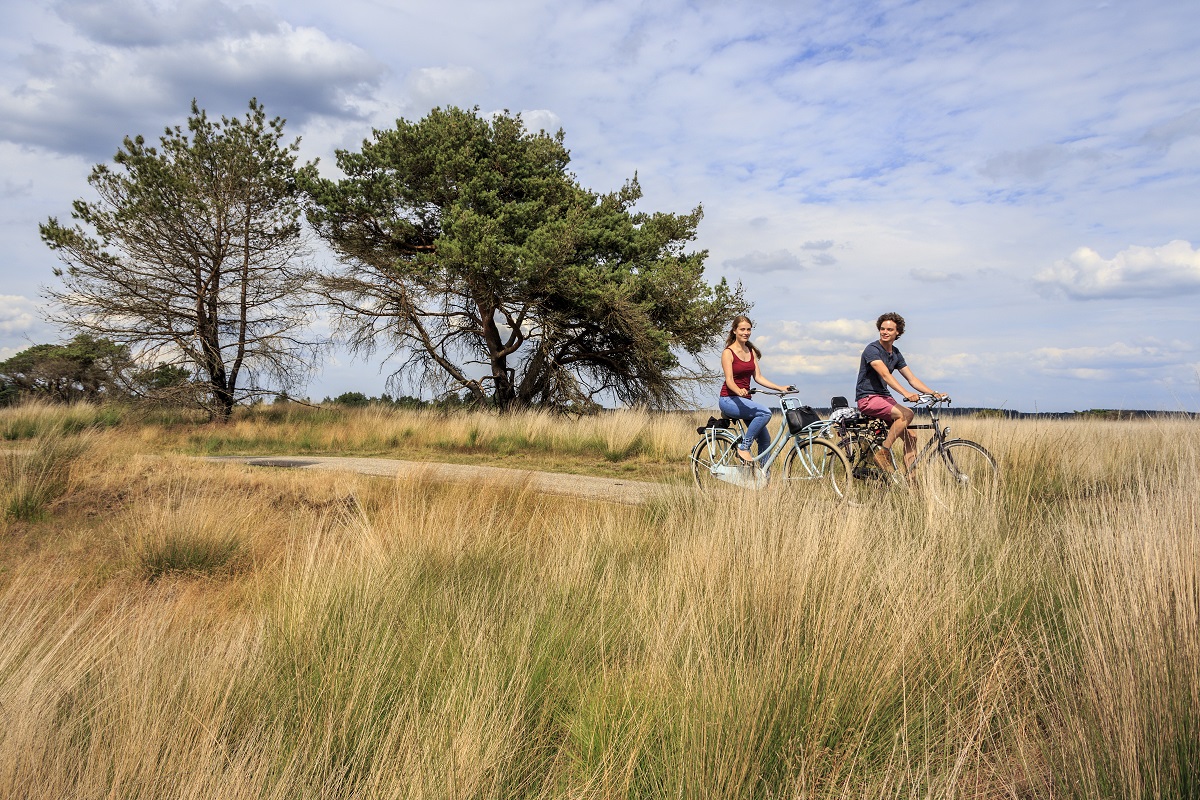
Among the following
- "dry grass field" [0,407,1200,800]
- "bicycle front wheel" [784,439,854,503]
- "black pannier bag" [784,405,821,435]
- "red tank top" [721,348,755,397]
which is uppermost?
"red tank top" [721,348,755,397]

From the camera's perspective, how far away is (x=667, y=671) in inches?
118

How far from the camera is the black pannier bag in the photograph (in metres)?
7.93

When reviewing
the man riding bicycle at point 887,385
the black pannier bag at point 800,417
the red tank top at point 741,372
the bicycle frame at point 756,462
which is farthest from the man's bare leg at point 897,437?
the red tank top at point 741,372

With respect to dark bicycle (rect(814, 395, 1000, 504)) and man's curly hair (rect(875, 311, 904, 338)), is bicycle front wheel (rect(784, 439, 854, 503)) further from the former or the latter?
man's curly hair (rect(875, 311, 904, 338))

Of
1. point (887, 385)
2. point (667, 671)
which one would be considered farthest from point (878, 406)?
point (667, 671)

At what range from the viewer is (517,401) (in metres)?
24.3

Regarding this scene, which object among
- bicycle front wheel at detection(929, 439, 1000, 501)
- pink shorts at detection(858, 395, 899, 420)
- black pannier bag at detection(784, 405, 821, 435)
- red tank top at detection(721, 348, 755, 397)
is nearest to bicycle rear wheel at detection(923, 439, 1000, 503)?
bicycle front wheel at detection(929, 439, 1000, 501)

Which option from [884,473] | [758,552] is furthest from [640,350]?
[758,552]

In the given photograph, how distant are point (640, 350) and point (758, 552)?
18332mm

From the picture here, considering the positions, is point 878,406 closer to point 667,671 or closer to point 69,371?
point 667,671

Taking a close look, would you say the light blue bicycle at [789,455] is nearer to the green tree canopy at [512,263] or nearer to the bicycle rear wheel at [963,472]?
the bicycle rear wheel at [963,472]

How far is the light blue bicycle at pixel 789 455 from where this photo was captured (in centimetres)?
763

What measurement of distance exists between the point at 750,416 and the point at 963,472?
2246mm

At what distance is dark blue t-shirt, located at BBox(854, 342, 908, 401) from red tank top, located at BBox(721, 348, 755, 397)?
120cm
